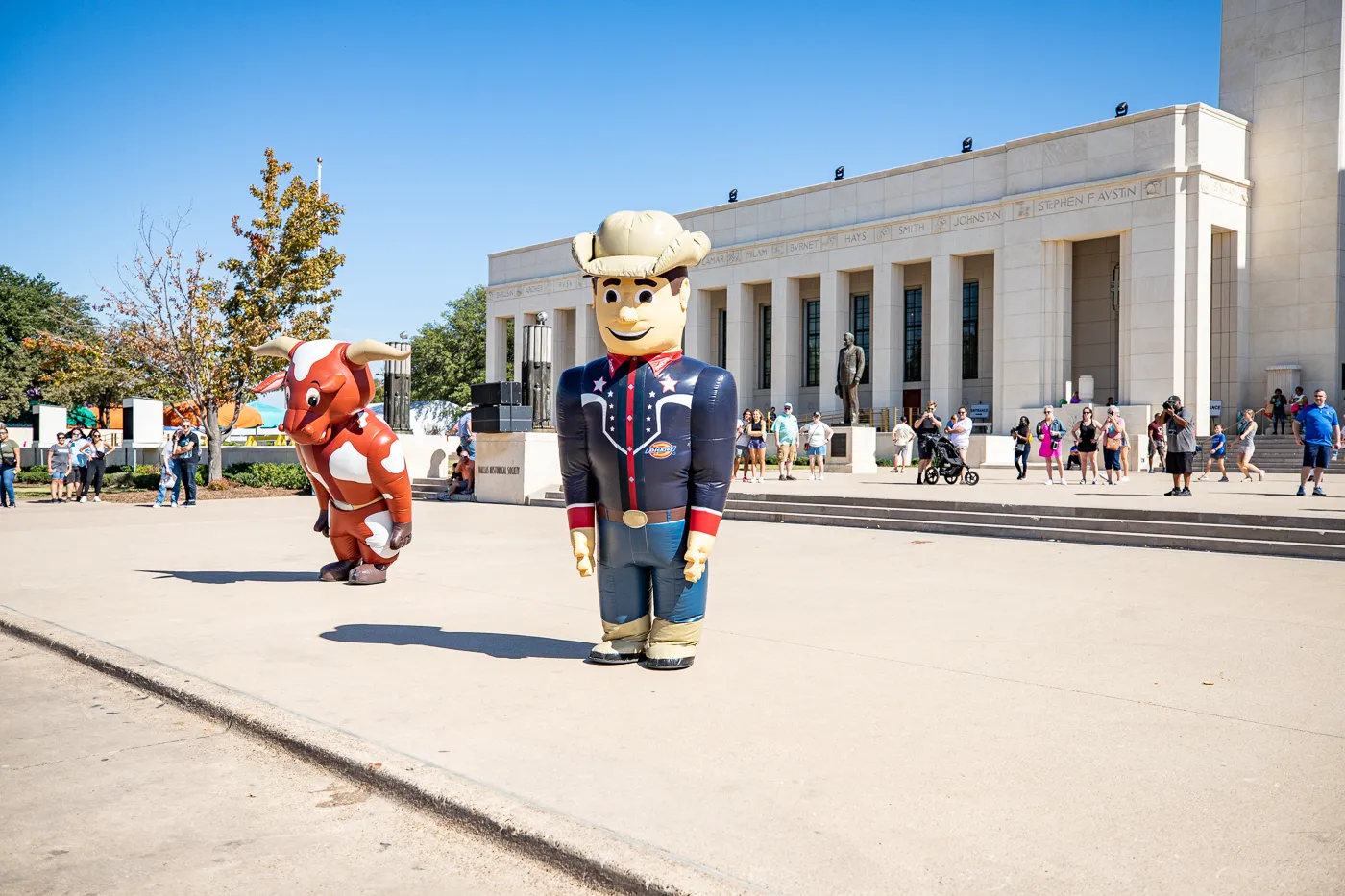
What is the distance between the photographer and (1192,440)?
1733 centimetres

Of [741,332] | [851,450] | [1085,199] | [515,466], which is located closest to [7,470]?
[515,466]

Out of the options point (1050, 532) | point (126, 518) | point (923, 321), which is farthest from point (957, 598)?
point (923, 321)

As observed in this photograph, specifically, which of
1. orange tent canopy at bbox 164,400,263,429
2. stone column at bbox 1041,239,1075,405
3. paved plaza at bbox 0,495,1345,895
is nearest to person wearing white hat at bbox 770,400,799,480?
paved plaza at bbox 0,495,1345,895

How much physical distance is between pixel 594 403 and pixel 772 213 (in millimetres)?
39415

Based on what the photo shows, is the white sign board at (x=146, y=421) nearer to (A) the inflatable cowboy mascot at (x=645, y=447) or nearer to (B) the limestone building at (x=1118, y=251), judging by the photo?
(A) the inflatable cowboy mascot at (x=645, y=447)

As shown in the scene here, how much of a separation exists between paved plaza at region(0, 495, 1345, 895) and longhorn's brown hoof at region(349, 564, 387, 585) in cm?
15

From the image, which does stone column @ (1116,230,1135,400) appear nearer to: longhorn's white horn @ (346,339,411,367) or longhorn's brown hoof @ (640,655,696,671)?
longhorn's white horn @ (346,339,411,367)

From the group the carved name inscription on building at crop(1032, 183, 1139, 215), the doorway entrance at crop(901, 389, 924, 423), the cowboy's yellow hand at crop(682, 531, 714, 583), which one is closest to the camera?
the cowboy's yellow hand at crop(682, 531, 714, 583)

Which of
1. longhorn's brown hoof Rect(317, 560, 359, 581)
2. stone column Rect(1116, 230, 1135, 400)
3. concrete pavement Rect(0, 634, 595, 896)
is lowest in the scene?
concrete pavement Rect(0, 634, 595, 896)

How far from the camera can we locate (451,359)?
6669 cm

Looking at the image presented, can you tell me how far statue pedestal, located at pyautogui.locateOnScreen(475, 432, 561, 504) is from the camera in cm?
2173

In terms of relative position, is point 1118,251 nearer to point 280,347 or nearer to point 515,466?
point 515,466

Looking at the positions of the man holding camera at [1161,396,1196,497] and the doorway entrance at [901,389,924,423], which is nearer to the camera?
the man holding camera at [1161,396,1196,497]

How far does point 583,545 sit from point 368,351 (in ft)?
13.2
